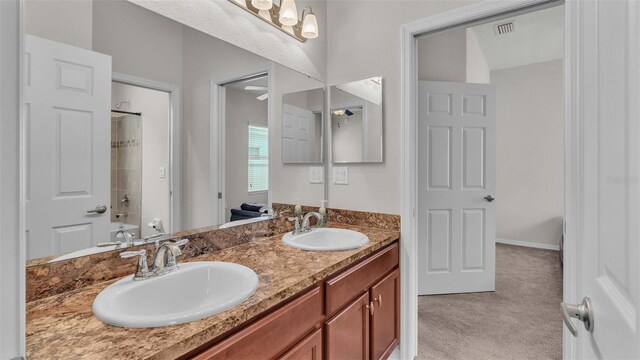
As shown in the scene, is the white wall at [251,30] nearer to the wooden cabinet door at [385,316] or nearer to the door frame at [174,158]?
the door frame at [174,158]

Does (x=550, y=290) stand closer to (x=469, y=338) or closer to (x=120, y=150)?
(x=469, y=338)

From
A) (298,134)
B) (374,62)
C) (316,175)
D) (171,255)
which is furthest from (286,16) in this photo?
(171,255)

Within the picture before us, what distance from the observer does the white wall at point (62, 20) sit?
0.88m

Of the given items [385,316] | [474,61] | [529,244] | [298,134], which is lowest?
[529,244]

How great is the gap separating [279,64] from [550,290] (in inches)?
126

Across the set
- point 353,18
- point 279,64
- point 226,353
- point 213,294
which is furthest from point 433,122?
point 226,353

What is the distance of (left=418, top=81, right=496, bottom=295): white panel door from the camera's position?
2734 millimetres

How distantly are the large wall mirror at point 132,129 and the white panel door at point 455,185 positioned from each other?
1641 mm

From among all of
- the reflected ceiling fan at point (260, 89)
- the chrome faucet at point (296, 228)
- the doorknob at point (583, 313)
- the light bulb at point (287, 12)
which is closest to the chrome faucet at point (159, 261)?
the chrome faucet at point (296, 228)

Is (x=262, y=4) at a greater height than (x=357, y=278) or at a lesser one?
greater

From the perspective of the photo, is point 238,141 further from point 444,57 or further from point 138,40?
point 444,57

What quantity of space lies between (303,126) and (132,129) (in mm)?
1170

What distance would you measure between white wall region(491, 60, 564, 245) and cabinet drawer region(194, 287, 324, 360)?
4469 millimetres

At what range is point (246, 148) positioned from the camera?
166 cm
